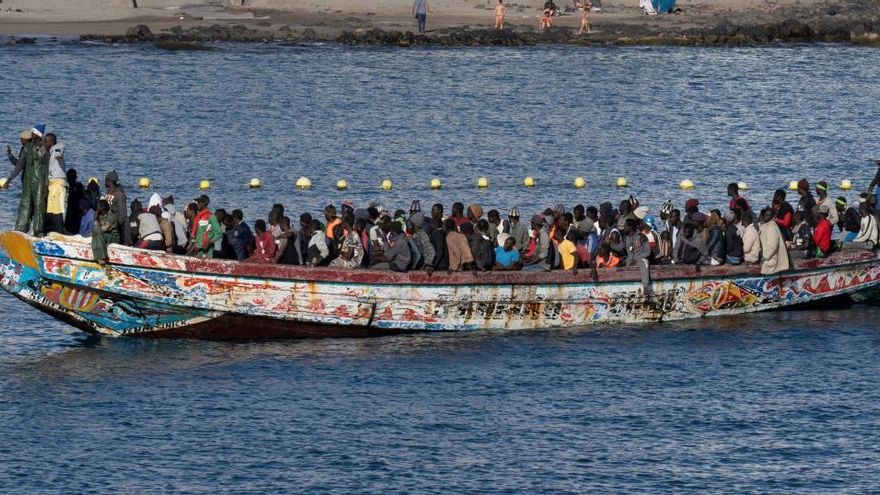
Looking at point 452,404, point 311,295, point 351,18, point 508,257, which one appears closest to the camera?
point 452,404

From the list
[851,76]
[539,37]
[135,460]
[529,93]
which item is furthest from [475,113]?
[135,460]

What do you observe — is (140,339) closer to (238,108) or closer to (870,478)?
(870,478)

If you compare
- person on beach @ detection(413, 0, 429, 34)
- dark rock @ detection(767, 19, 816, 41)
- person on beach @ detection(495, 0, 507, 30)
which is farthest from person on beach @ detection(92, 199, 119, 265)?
dark rock @ detection(767, 19, 816, 41)

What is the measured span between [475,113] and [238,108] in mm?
9152

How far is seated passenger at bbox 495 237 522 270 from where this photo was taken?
29578mm

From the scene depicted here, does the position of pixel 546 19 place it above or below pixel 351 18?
above

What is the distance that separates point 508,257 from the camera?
29.7 metres

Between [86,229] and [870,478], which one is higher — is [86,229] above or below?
above

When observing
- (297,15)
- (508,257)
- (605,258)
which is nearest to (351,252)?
(508,257)

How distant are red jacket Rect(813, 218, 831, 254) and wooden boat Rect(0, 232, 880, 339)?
4.89ft

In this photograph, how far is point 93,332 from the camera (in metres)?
29.0

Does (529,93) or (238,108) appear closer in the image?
(238,108)

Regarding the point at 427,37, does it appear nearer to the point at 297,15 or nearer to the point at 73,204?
the point at 297,15

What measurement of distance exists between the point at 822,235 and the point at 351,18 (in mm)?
50613
